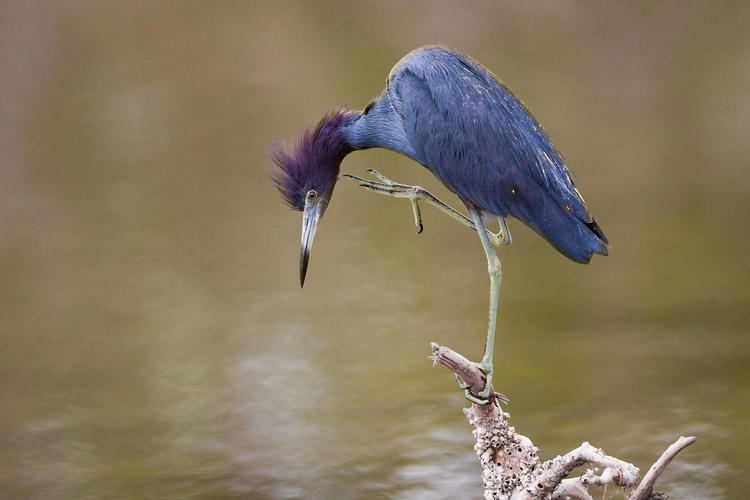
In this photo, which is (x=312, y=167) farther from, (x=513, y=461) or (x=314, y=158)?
(x=513, y=461)

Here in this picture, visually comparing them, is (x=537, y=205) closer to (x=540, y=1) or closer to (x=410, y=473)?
(x=410, y=473)

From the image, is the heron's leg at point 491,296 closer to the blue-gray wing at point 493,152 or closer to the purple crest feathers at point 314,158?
the blue-gray wing at point 493,152

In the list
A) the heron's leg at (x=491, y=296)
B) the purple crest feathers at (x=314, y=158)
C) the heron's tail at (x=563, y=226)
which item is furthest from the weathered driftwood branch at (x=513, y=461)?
the purple crest feathers at (x=314, y=158)

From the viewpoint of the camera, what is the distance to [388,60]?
8391 mm

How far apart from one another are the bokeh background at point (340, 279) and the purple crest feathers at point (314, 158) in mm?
1642

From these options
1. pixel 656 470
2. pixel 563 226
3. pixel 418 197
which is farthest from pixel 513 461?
pixel 418 197

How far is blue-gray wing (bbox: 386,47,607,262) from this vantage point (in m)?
3.55

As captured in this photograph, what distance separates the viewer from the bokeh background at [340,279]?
5.40 meters

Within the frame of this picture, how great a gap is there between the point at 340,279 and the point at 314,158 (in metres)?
3.00

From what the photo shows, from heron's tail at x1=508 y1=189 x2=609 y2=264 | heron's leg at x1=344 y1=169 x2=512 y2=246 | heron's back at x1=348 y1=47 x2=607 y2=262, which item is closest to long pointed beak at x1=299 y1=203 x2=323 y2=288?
heron's leg at x1=344 y1=169 x2=512 y2=246

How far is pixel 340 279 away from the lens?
6.80m

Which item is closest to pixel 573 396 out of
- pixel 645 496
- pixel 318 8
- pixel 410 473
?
pixel 410 473

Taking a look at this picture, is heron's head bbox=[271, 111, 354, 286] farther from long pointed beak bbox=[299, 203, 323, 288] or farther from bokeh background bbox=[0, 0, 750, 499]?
bokeh background bbox=[0, 0, 750, 499]

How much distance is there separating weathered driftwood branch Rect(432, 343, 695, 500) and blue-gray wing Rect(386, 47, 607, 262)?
501 mm
